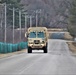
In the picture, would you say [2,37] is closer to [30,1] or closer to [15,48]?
[15,48]

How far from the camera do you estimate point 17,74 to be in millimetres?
20531

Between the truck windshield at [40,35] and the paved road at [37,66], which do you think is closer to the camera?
the paved road at [37,66]

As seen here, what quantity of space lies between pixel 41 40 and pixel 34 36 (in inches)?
42.5

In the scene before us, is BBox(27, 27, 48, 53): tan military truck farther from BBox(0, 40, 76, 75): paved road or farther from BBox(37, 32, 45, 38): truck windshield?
BBox(0, 40, 76, 75): paved road

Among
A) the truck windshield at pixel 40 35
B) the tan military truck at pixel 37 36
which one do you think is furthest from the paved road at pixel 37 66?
the truck windshield at pixel 40 35

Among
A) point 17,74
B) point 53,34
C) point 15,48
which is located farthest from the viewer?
point 53,34

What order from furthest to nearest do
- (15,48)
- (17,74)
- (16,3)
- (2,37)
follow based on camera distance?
(16,3)
(2,37)
(15,48)
(17,74)

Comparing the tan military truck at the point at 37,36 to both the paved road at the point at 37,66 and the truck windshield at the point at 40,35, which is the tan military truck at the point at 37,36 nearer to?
the truck windshield at the point at 40,35

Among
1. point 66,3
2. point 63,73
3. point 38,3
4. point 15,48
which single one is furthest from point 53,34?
point 63,73

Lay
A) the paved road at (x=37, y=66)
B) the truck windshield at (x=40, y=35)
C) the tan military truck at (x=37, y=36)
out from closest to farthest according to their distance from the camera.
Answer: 1. the paved road at (x=37, y=66)
2. the tan military truck at (x=37, y=36)
3. the truck windshield at (x=40, y=35)

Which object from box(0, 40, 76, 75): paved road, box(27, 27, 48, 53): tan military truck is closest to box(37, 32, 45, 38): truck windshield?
box(27, 27, 48, 53): tan military truck

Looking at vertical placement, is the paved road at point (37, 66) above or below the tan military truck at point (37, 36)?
below

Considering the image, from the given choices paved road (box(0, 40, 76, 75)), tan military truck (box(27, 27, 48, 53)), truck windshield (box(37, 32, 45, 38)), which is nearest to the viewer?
paved road (box(0, 40, 76, 75))

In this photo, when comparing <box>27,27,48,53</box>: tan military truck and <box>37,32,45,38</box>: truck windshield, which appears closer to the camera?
<box>27,27,48,53</box>: tan military truck
